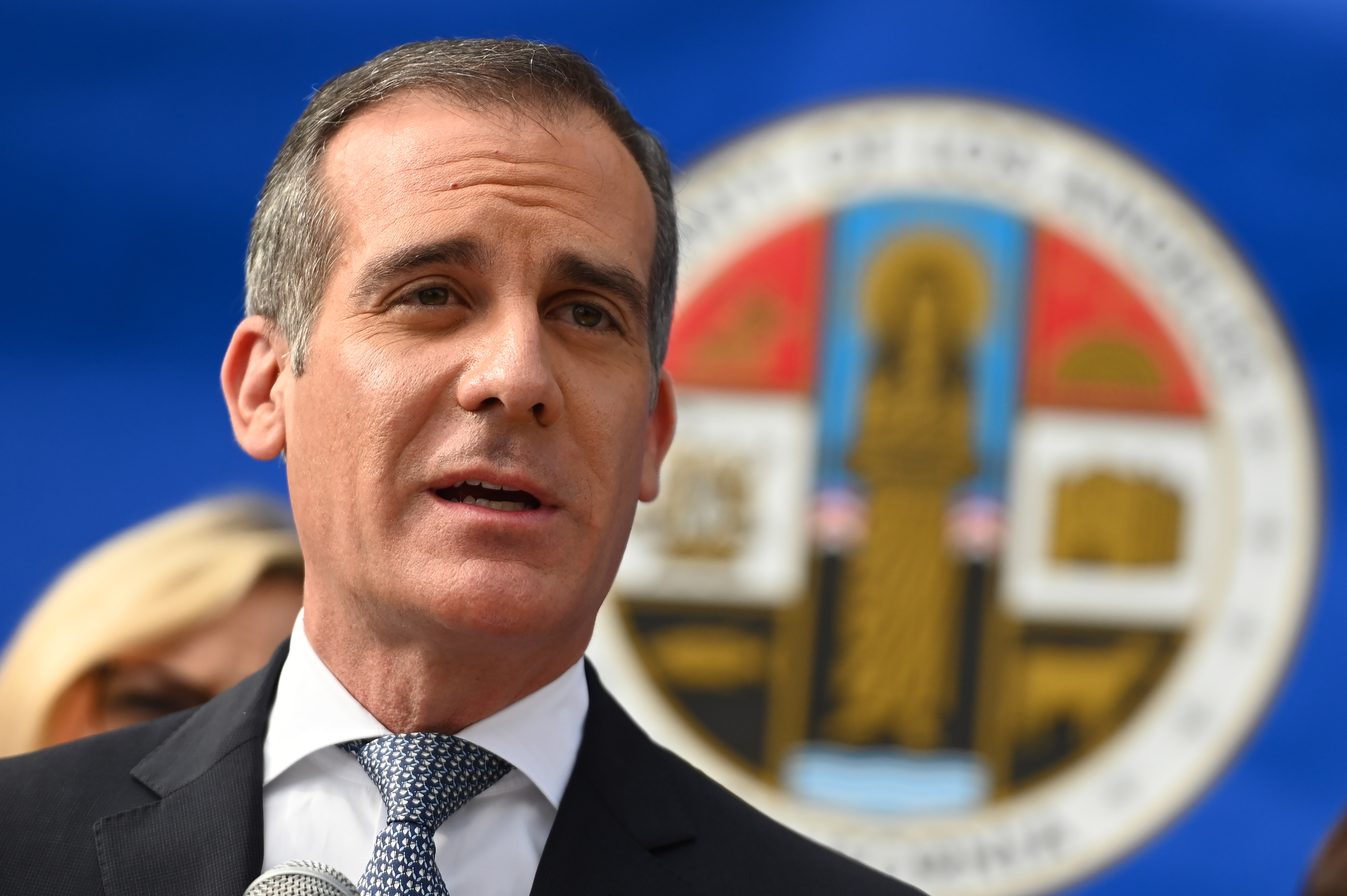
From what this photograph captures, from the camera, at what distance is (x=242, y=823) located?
1.52 meters

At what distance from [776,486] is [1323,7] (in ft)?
6.03

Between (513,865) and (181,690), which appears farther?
(181,690)

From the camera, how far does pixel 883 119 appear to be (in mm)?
3771

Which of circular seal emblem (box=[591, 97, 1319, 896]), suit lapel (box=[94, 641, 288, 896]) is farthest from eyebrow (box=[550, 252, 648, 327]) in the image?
circular seal emblem (box=[591, 97, 1319, 896])

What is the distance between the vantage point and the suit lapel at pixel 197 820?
1483 mm

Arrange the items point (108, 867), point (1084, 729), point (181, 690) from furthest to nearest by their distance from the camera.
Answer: point (1084, 729), point (181, 690), point (108, 867)

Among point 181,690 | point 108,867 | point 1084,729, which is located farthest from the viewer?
point 1084,729

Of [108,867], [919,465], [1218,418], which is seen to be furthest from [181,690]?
[1218,418]

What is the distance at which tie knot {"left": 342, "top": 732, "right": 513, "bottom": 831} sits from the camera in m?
1.50

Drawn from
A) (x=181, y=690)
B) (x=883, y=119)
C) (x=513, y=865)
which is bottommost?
(x=513, y=865)

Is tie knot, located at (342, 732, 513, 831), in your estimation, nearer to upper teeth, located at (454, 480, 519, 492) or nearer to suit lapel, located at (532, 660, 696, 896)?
suit lapel, located at (532, 660, 696, 896)

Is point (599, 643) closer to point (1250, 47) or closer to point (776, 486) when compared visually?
point (776, 486)

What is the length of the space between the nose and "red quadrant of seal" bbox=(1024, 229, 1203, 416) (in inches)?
94.3

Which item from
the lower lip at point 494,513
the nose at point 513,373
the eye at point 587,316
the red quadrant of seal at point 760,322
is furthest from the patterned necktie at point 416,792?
the red quadrant of seal at point 760,322
